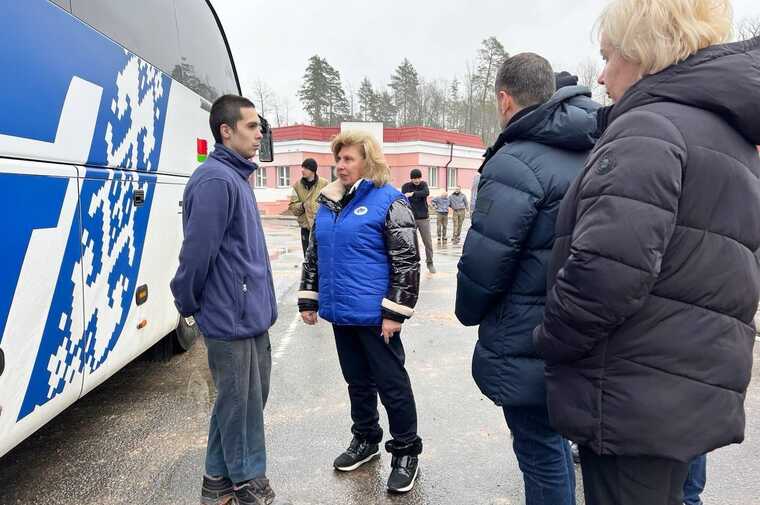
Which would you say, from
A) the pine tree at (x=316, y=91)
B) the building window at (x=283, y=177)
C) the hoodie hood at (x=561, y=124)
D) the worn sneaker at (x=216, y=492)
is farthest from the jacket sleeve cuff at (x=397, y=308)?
the pine tree at (x=316, y=91)

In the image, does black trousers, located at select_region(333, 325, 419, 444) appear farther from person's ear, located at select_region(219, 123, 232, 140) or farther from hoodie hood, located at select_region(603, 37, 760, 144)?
hoodie hood, located at select_region(603, 37, 760, 144)

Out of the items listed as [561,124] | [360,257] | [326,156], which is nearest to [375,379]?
[360,257]

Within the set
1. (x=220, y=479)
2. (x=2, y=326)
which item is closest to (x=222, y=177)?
(x=2, y=326)

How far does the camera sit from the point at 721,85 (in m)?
1.38

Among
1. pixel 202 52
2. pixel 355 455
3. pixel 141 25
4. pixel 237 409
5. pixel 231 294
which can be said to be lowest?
pixel 355 455

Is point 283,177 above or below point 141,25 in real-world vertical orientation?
below

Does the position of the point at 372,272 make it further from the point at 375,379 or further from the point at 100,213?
the point at 100,213

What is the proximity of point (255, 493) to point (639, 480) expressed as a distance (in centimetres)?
197

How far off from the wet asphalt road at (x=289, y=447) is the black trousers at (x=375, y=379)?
315 mm

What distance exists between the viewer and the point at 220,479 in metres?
A: 2.80

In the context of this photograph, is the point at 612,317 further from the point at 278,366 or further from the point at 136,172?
the point at 278,366

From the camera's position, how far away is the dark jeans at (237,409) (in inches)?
104

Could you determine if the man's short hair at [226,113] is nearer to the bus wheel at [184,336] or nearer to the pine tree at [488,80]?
the bus wheel at [184,336]

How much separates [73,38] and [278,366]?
332 cm
